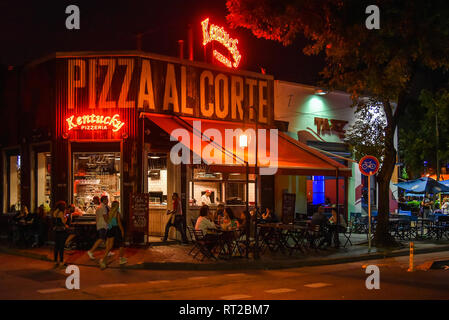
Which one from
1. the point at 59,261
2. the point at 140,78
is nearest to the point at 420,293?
the point at 59,261

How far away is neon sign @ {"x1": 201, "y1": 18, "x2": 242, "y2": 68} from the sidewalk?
24.7 ft

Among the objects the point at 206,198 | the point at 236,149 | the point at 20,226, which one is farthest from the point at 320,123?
the point at 20,226

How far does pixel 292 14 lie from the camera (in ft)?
40.0

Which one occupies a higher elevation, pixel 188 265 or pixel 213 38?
pixel 213 38

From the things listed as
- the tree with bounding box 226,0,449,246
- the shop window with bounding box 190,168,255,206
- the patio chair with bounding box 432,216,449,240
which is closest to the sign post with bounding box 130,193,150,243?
the shop window with bounding box 190,168,255,206

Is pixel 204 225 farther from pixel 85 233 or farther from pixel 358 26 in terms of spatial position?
pixel 358 26

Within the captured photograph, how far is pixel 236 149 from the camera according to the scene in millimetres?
17828

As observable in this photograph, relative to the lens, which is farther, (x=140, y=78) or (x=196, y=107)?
(x=196, y=107)

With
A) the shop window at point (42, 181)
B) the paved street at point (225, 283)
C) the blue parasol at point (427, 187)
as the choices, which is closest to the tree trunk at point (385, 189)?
the paved street at point (225, 283)

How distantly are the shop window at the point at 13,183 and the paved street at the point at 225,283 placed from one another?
7766 mm

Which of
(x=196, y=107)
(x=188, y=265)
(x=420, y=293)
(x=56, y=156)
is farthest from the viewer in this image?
(x=196, y=107)

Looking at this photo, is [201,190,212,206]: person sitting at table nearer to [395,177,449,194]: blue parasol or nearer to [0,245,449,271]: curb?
[0,245,449,271]: curb
